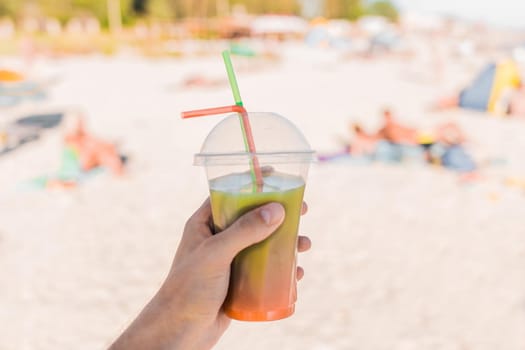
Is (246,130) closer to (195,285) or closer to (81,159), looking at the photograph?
(195,285)

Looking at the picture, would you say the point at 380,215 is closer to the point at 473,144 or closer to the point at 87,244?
the point at 87,244

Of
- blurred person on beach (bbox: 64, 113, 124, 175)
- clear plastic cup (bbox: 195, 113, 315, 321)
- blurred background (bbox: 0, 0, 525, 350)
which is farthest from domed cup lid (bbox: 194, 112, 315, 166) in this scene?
blurred person on beach (bbox: 64, 113, 124, 175)

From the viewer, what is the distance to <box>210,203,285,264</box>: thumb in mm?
1050

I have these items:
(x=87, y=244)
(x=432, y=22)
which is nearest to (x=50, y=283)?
(x=87, y=244)

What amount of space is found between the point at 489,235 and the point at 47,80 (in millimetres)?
10383

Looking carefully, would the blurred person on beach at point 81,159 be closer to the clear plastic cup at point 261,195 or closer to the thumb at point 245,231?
the clear plastic cup at point 261,195

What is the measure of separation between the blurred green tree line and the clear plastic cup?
31.6 meters

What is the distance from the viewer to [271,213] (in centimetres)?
106

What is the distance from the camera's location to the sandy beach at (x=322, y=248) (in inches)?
120

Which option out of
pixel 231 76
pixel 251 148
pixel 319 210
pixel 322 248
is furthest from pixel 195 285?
pixel 319 210

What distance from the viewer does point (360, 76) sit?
15.4 meters

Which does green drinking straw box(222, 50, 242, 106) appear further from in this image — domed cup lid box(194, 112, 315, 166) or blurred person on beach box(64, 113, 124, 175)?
blurred person on beach box(64, 113, 124, 175)

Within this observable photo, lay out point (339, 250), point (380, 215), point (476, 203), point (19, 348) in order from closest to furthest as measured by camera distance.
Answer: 1. point (19, 348)
2. point (339, 250)
3. point (380, 215)
4. point (476, 203)

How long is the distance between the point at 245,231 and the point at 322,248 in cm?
309
